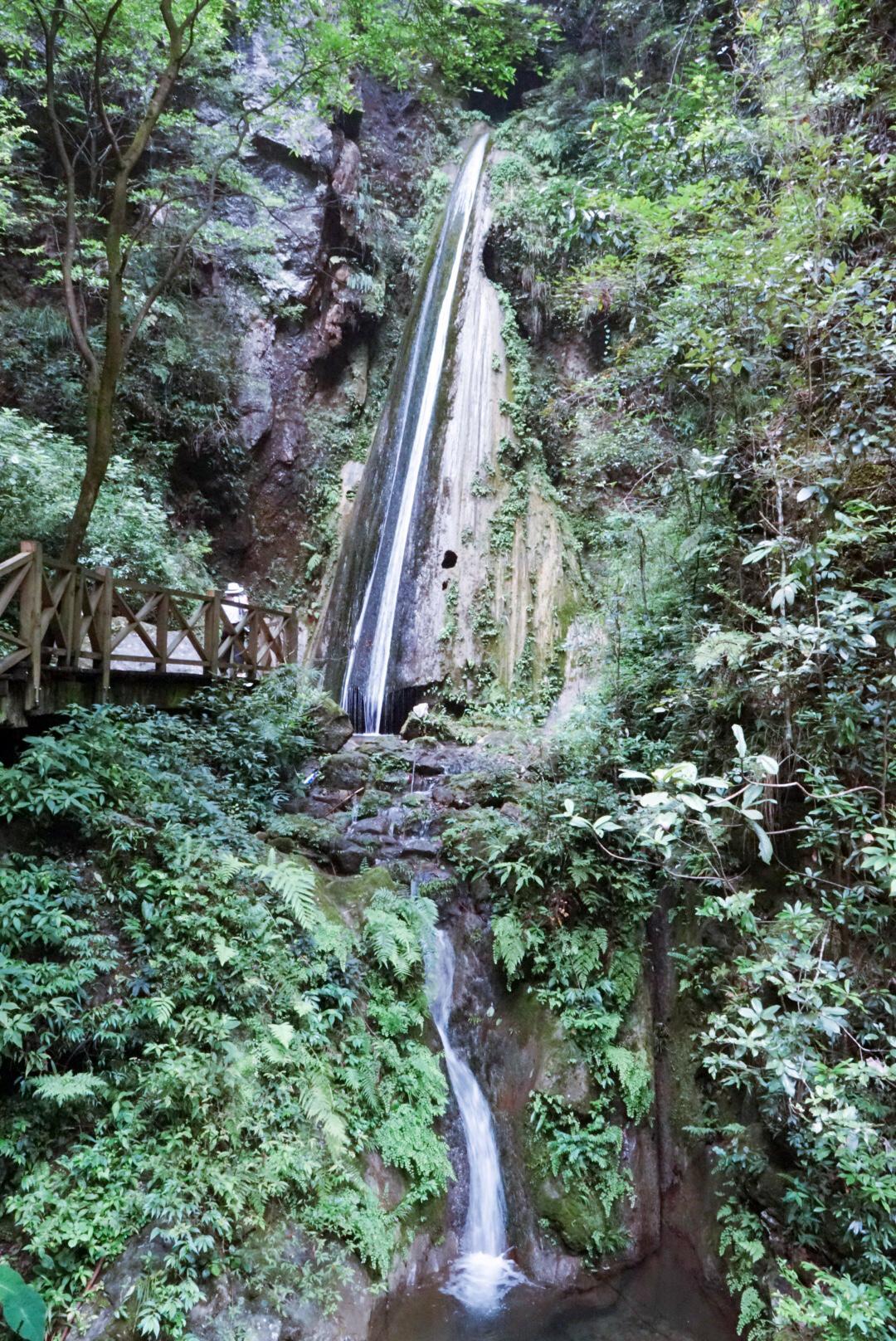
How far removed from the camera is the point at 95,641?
24.7 ft

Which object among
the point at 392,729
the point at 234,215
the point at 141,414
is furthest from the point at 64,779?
the point at 234,215

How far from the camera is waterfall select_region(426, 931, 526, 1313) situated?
5195mm

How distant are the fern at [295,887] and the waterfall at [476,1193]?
1.41 meters

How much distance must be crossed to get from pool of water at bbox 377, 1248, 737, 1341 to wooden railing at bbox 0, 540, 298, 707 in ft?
17.3

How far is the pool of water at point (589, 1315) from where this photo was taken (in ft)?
15.7

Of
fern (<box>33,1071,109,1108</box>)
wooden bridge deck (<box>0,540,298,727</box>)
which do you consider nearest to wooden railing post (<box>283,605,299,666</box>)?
wooden bridge deck (<box>0,540,298,727</box>)

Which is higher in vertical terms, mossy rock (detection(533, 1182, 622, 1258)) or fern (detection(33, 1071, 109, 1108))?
fern (detection(33, 1071, 109, 1108))

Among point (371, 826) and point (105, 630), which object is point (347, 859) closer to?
point (371, 826)

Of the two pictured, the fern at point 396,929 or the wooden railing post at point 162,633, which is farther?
the wooden railing post at point 162,633

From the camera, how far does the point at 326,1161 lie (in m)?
4.75

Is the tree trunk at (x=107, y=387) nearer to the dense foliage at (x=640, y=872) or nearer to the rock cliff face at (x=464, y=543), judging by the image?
the dense foliage at (x=640, y=872)

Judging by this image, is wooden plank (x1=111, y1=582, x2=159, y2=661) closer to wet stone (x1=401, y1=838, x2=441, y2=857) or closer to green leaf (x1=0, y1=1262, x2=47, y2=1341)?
wet stone (x1=401, y1=838, x2=441, y2=857)

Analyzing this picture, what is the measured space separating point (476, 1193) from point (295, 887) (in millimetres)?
2760

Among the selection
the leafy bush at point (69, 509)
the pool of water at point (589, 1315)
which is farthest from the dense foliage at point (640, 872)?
the leafy bush at point (69, 509)
